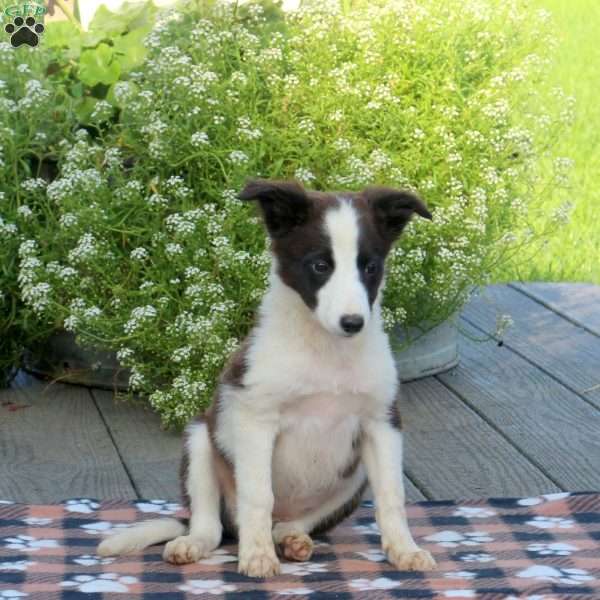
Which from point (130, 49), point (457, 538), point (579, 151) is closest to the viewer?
point (457, 538)

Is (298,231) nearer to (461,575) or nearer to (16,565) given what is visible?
(461,575)

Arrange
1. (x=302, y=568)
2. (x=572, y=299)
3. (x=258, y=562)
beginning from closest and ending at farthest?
(x=258, y=562), (x=302, y=568), (x=572, y=299)

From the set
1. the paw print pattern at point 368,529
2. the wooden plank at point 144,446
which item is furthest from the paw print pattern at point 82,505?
the paw print pattern at point 368,529

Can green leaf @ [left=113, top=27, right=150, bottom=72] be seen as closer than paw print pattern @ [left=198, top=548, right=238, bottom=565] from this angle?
No

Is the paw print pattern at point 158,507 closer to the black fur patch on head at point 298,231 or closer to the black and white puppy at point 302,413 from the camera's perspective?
the black and white puppy at point 302,413

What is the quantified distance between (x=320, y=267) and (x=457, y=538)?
99 centimetres

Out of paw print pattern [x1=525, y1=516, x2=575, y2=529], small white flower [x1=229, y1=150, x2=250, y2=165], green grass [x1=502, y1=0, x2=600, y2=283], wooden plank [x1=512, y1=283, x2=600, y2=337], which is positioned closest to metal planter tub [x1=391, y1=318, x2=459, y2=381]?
wooden plank [x1=512, y1=283, x2=600, y2=337]

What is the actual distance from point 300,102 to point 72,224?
981mm

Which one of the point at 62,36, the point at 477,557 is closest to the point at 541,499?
the point at 477,557

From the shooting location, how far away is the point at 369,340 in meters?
3.58

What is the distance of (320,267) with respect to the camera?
10.9ft

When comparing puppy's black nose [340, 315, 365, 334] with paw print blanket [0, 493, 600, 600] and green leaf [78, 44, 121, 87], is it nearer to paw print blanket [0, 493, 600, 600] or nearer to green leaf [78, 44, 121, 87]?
paw print blanket [0, 493, 600, 600]

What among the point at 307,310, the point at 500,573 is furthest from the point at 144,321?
the point at 500,573

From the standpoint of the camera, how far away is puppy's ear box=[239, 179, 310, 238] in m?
3.39
